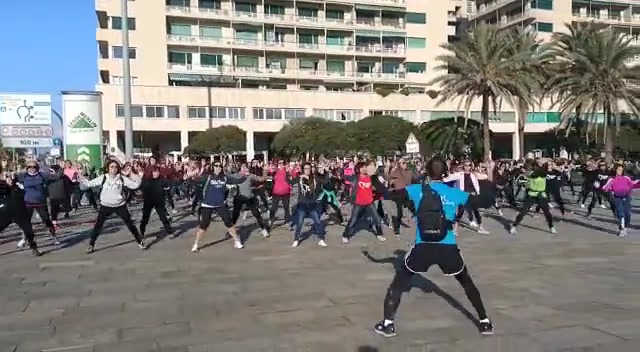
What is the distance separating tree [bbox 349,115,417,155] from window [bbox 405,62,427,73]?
20308 millimetres

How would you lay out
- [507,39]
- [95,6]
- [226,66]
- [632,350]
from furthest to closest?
1. [226,66]
2. [95,6]
3. [507,39]
4. [632,350]

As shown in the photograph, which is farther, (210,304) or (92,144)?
(92,144)

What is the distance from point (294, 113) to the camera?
62531mm

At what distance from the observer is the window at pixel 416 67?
234 ft

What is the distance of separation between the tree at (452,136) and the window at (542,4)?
24642mm

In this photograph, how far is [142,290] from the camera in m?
7.18

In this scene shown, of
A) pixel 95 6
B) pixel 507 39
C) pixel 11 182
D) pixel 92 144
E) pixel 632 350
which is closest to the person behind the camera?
pixel 632 350

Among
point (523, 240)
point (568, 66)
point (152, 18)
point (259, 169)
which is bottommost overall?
point (523, 240)

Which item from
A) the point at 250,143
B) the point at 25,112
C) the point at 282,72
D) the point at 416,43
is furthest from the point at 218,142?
the point at 25,112

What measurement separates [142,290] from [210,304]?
4.00ft

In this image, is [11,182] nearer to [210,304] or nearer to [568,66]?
[210,304]

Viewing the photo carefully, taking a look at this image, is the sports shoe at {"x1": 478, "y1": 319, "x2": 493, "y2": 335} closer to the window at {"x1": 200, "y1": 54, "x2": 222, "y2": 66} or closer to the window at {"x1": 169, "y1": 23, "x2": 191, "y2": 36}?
the window at {"x1": 200, "y1": 54, "x2": 222, "y2": 66}

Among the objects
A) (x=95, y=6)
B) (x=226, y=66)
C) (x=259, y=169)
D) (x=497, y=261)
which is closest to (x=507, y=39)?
(x=259, y=169)

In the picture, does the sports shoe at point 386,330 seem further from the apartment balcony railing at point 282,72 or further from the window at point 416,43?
the window at point 416,43
